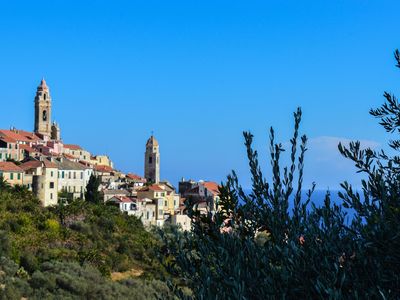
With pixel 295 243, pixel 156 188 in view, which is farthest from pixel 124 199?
pixel 295 243

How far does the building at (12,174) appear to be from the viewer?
58.7 meters

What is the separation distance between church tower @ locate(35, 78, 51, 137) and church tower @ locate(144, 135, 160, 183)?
1367 centimetres

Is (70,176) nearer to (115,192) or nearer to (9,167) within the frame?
(115,192)

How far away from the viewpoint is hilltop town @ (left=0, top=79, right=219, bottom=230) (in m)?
59.4

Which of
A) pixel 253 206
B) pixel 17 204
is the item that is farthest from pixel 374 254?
pixel 17 204

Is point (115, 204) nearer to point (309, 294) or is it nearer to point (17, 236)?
point (17, 236)

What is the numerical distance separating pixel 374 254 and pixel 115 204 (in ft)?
201

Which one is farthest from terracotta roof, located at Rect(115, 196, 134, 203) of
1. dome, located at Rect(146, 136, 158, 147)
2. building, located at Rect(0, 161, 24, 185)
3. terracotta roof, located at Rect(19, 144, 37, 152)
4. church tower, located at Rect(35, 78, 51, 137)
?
church tower, located at Rect(35, 78, 51, 137)

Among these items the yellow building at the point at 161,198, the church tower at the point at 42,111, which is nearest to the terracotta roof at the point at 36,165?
the yellow building at the point at 161,198

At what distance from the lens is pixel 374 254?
20.1ft

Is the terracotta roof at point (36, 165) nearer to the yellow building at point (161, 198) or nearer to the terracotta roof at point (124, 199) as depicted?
the terracotta roof at point (124, 199)

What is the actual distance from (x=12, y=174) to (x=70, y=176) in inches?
380

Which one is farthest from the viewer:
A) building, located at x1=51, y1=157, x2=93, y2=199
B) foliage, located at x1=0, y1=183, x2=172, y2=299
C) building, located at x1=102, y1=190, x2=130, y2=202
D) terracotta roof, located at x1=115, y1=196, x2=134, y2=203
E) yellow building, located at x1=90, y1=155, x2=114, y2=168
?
yellow building, located at x1=90, y1=155, x2=114, y2=168

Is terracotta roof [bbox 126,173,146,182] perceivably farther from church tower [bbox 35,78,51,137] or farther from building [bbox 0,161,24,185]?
building [bbox 0,161,24,185]
